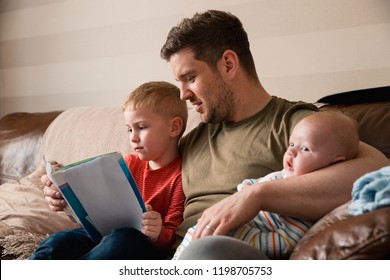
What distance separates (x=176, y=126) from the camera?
1.79m

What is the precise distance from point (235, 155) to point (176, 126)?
0.27 m

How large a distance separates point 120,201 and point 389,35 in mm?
1306

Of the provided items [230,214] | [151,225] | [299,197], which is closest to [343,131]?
[299,197]

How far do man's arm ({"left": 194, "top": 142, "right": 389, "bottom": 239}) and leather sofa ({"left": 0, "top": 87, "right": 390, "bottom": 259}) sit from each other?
4.3 inches

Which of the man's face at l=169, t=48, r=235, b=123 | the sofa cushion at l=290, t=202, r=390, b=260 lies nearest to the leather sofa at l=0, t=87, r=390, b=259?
the sofa cushion at l=290, t=202, r=390, b=260

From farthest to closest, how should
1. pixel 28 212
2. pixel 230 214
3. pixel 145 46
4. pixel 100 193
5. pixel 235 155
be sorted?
pixel 145 46, pixel 28 212, pixel 235 155, pixel 100 193, pixel 230 214

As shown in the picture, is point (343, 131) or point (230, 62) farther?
point (230, 62)

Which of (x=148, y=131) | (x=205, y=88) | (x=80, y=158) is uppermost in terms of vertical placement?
(x=205, y=88)

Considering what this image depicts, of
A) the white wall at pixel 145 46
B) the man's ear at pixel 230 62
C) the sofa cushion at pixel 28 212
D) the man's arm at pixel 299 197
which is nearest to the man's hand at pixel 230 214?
the man's arm at pixel 299 197

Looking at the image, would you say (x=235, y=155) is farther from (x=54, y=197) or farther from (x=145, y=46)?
(x=145, y=46)

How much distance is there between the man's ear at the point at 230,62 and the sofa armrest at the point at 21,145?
1.26m

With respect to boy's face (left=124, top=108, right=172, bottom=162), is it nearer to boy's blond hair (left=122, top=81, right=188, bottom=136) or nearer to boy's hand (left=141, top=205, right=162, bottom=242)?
boy's blond hair (left=122, top=81, right=188, bottom=136)
